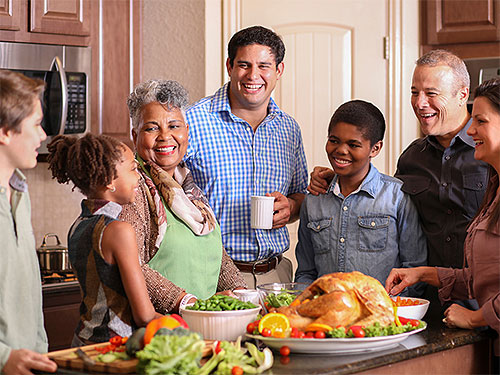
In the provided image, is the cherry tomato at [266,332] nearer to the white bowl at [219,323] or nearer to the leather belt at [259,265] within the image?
the white bowl at [219,323]

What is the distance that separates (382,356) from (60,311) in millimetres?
1883

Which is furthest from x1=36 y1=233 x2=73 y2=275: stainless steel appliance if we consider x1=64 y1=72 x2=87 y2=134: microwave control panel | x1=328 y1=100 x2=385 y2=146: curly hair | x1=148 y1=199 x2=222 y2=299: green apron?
x1=328 y1=100 x2=385 y2=146: curly hair

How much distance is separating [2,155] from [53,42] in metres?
1.87

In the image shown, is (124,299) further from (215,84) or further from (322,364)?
(215,84)

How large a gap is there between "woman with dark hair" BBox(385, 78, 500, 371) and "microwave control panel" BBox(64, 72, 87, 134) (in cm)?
192

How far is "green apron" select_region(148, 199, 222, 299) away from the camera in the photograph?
85.7 inches

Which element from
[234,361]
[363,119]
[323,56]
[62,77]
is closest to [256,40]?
[363,119]

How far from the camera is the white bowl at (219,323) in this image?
69.2 inches

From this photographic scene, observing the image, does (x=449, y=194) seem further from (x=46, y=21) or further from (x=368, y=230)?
(x=46, y=21)

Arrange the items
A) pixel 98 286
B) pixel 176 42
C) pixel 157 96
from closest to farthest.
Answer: pixel 98 286 → pixel 157 96 → pixel 176 42

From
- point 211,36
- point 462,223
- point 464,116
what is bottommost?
point 462,223

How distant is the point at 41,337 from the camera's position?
1.79 meters

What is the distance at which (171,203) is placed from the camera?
7.31ft

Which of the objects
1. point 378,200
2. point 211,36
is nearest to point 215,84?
point 211,36
